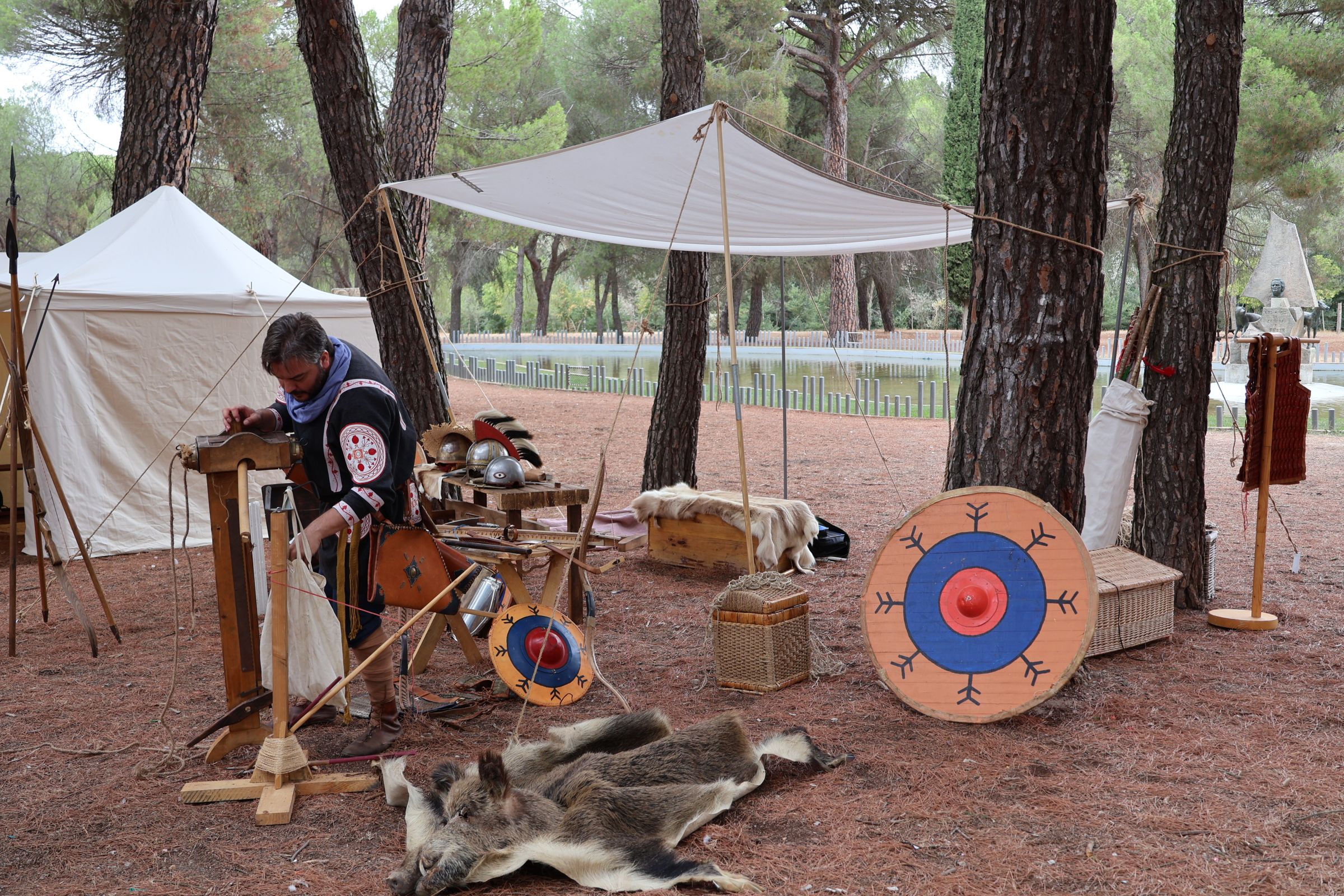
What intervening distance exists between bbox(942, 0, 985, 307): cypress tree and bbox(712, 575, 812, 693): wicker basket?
16.8m

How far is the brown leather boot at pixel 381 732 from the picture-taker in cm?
321

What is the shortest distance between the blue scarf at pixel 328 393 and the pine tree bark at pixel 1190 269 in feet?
11.5

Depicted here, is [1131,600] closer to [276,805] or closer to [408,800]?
[408,800]

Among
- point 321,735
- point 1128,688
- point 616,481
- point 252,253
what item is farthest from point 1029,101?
point 616,481

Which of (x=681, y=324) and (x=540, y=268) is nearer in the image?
(x=681, y=324)

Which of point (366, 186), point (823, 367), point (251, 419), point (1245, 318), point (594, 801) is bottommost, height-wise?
point (594, 801)

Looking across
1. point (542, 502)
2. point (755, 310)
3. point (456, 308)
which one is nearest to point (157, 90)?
point (542, 502)

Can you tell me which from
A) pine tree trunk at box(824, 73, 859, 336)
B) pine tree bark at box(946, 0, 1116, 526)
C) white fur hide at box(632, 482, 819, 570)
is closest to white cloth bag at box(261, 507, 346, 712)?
pine tree bark at box(946, 0, 1116, 526)

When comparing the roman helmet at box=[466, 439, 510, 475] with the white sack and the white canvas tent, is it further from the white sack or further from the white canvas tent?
the white canvas tent

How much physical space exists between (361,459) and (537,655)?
88 centimetres

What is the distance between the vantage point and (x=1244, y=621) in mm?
4449

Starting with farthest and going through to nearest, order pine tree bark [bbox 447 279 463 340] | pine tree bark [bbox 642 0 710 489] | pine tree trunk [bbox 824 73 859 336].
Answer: pine tree bark [bbox 447 279 463 340] → pine tree trunk [bbox 824 73 859 336] → pine tree bark [bbox 642 0 710 489]

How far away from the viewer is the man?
297cm

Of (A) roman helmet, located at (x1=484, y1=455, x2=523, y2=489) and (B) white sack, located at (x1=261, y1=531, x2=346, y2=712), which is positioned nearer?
(B) white sack, located at (x1=261, y1=531, x2=346, y2=712)
